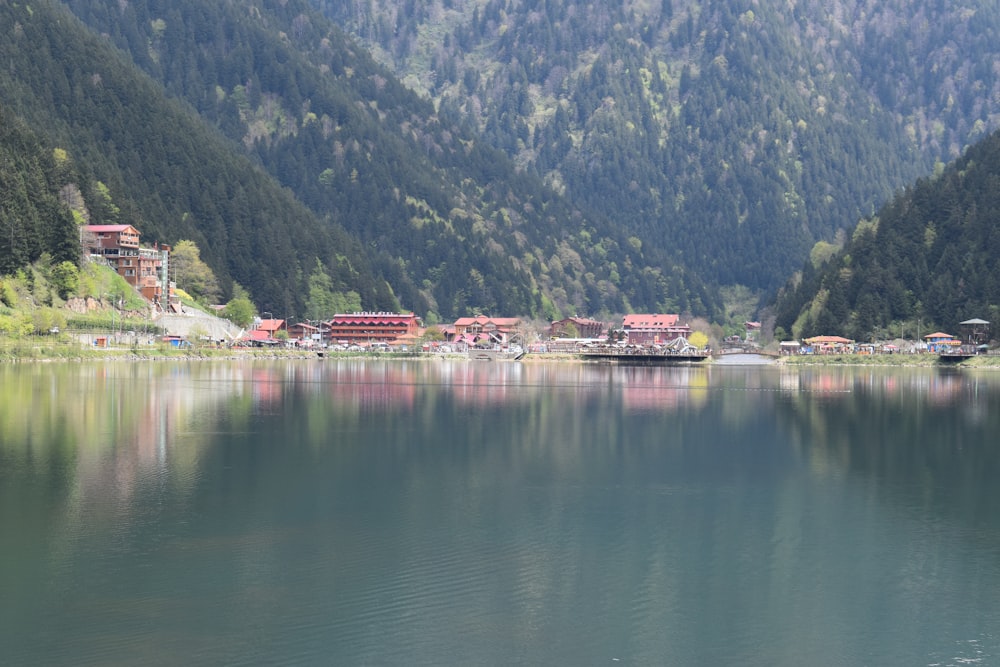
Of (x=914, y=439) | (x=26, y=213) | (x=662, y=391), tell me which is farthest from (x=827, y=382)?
(x=26, y=213)

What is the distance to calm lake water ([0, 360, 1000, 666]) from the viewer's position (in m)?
31.5

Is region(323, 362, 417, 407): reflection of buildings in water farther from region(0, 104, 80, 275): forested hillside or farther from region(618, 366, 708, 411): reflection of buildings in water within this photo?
region(0, 104, 80, 275): forested hillside

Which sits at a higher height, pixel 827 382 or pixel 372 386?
pixel 372 386

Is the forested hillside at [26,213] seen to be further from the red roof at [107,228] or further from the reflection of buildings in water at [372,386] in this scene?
the reflection of buildings in water at [372,386]

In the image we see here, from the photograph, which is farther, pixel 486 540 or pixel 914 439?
pixel 914 439

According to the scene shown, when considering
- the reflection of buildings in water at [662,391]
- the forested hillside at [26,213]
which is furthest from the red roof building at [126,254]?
the reflection of buildings in water at [662,391]

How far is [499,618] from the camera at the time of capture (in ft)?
109

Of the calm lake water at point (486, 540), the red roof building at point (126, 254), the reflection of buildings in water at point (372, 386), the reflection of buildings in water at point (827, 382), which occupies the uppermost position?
the red roof building at point (126, 254)

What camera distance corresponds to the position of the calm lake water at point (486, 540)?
31.5 metres

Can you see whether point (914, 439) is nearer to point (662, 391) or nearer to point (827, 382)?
point (662, 391)

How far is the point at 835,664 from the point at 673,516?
1718cm

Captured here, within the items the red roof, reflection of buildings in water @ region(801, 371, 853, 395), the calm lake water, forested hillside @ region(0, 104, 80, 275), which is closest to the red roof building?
the red roof

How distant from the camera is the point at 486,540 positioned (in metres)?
41.9

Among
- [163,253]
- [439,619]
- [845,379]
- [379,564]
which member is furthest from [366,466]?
[163,253]
